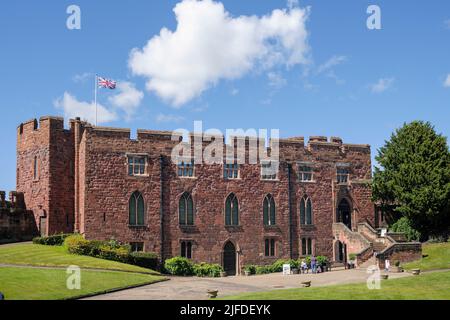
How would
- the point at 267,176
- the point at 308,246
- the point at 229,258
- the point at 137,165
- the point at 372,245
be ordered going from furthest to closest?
the point at 308,246
the point at 267,176
the point at 229,258
the point at 372,245
the point at 137,165

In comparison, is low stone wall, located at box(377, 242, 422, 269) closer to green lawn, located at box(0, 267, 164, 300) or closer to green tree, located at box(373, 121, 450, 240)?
green tree, located at box(373, 121, 450, 240)

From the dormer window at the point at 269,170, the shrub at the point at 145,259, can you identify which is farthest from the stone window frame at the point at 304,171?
the shrub at the point at 145,259

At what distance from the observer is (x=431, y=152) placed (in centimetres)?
5203

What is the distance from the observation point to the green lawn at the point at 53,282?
29.4m

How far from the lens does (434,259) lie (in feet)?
156

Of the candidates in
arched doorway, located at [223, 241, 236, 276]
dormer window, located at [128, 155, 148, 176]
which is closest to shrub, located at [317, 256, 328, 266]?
arched doorway, located at [223, 241, 236, 276]

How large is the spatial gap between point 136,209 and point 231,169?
9.01 meters

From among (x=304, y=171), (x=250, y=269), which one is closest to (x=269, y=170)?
(x=304, y=171)

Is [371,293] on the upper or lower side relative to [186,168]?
lower

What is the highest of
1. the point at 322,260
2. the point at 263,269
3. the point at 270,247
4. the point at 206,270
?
the point at 270,247

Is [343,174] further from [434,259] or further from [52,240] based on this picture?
[52,240]
